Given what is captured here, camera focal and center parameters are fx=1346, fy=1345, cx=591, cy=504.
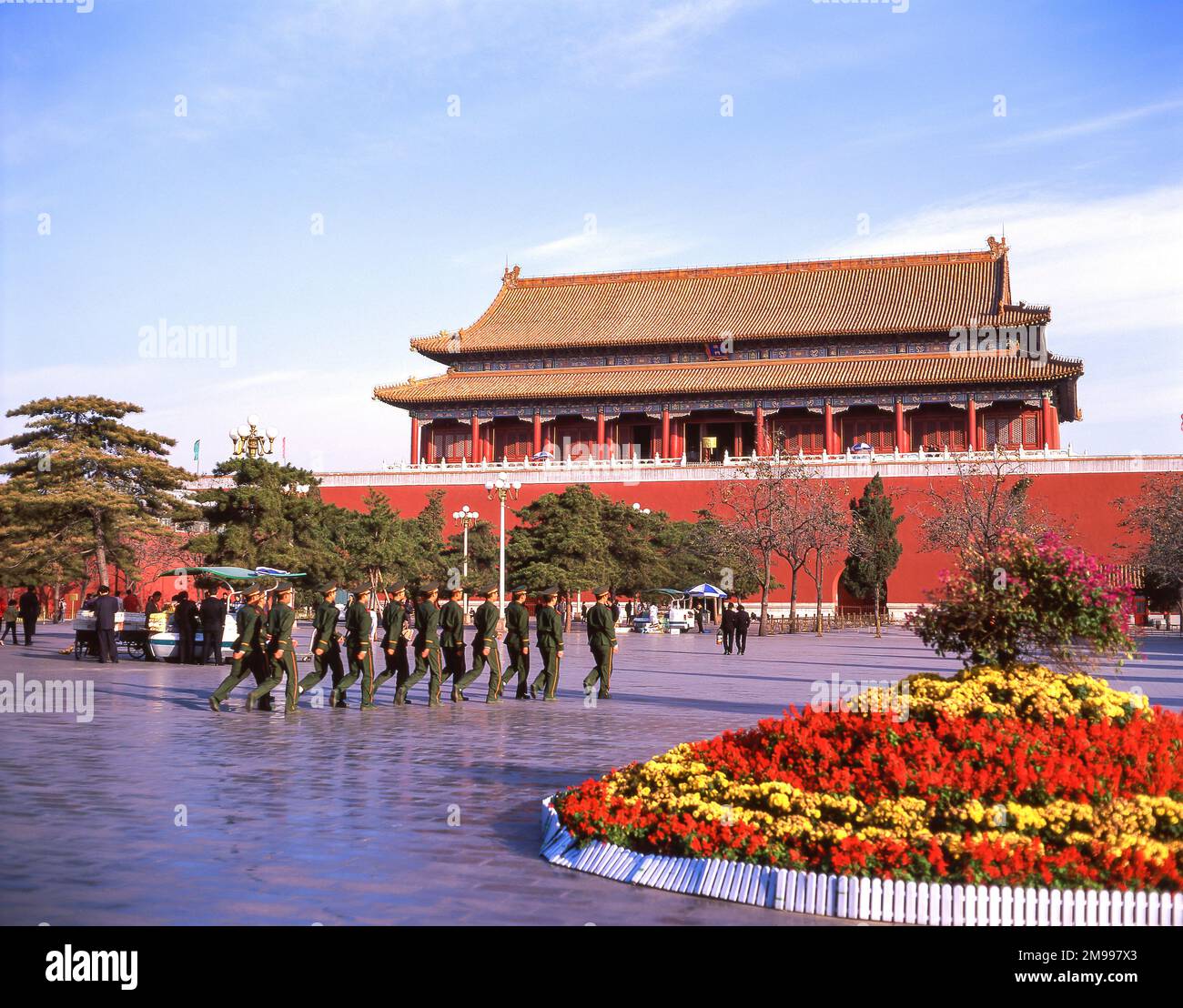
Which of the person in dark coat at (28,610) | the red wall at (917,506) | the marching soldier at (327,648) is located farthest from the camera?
the red wall at (917,506)

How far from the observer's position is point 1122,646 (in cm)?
725

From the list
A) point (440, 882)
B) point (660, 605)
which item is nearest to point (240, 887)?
point (440, 882)

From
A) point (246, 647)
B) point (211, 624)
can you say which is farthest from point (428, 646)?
point (211, 624)

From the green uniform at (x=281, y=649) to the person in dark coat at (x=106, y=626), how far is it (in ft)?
26.0

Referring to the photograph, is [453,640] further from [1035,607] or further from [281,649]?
[1035,607]

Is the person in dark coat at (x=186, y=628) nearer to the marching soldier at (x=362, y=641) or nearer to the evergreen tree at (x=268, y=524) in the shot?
the evergreen tree at (x=268, y=524)

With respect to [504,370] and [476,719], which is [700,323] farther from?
[476,719]

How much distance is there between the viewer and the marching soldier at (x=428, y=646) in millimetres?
14102

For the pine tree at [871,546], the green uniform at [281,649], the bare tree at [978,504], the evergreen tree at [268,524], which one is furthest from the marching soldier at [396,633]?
the pine tree at [871,546]

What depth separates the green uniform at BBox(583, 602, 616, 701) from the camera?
15.3 metres

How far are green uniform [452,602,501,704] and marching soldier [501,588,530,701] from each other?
0.66 feet

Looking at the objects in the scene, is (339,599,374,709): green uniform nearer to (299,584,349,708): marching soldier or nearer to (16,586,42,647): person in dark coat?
(299,584,349,708): marching soldier

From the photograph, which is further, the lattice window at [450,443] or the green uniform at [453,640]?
the lattice window at [450,443]
